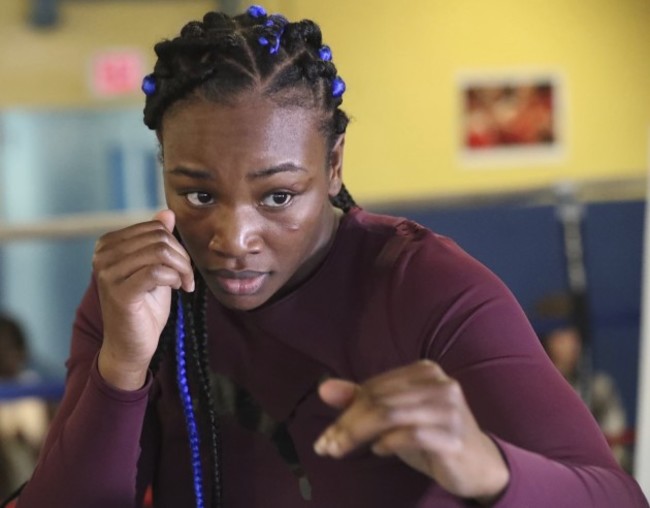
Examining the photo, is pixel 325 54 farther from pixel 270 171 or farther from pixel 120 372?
pixel 120 372

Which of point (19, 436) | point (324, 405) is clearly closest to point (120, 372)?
point (324, 405)

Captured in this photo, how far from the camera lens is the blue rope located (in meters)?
1.09

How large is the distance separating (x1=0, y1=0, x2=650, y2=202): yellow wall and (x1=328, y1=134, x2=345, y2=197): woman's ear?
337 centimetres

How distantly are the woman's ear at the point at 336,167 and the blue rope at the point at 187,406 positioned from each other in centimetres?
19

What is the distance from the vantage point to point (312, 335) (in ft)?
3.55

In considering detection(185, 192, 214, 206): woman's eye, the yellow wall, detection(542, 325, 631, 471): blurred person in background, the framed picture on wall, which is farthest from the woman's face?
the framed picture on wall

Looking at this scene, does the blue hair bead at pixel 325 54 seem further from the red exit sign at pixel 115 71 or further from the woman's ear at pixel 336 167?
the red exit sign at pixel 115 71

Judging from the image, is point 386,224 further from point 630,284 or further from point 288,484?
point 630,284

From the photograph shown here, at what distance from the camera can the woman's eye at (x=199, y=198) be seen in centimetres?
101

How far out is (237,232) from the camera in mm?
994

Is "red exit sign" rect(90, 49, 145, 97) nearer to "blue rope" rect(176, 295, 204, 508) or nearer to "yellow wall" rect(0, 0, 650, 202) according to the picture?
"yellow wall" rect(0, 0, 650, 202)

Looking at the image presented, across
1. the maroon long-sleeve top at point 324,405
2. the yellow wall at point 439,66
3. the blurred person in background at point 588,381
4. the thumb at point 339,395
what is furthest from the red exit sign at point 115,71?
the thumb at point 339,395

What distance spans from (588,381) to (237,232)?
1.99m

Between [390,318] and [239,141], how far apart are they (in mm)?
211
